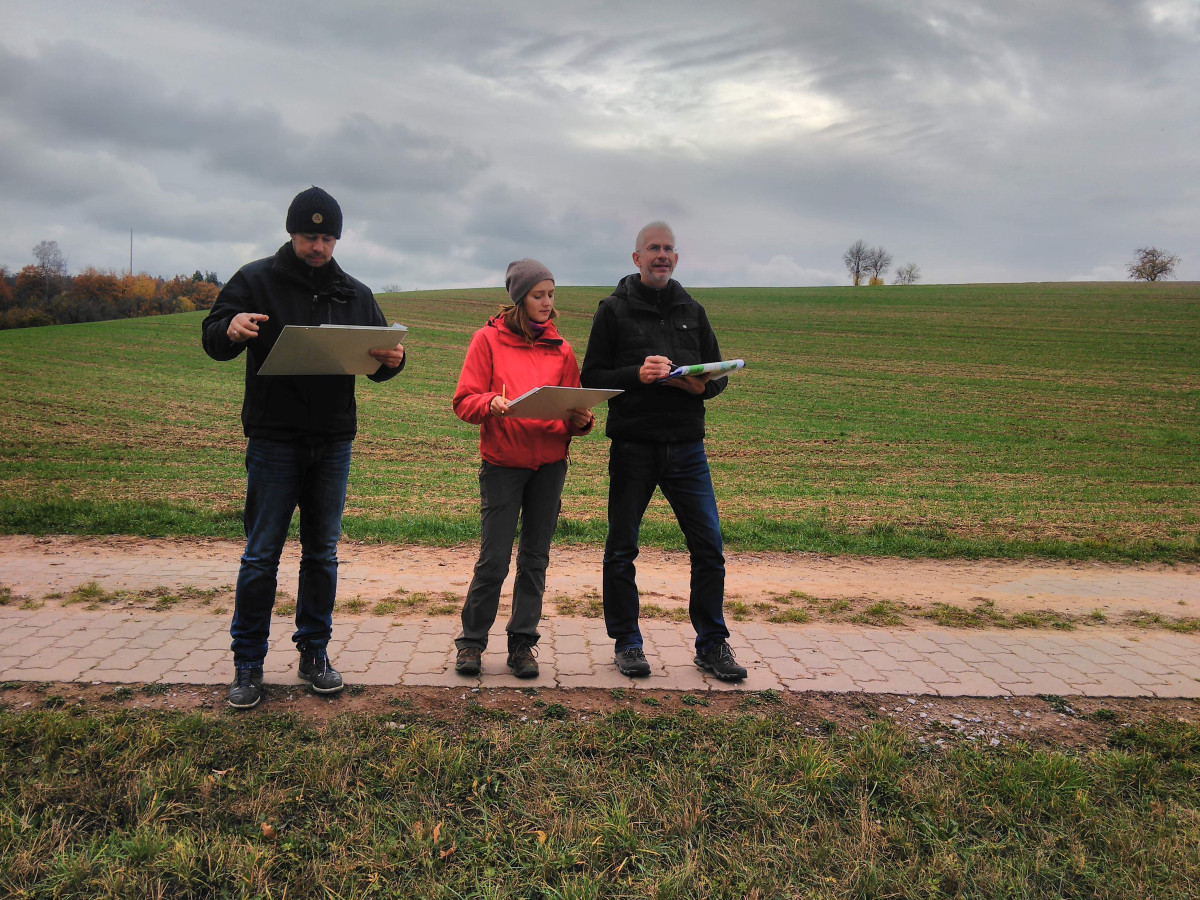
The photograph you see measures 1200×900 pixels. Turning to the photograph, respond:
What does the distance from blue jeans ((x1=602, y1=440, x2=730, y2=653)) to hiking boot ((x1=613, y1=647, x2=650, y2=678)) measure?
4 centimetres

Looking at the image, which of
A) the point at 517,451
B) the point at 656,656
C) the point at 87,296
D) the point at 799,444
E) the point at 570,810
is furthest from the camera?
the point at 87,296

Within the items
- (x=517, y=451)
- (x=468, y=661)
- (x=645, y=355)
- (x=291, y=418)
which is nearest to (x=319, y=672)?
(x=468, y=661)

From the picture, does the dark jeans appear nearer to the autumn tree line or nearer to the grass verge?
the grass verge

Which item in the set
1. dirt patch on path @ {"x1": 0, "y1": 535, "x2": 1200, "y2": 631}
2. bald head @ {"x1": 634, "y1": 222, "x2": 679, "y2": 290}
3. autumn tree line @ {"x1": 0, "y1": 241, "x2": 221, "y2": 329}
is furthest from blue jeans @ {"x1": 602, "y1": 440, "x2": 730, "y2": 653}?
autumn tree line @ {"x1": 0, "y1": 241, "x2": 221, "y2": 329}

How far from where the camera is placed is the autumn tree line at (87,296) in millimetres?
51278

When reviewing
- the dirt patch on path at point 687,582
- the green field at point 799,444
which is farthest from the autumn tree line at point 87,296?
the dirt patch on path at point 687,582

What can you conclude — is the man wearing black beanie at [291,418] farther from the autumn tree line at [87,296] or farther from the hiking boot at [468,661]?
the autumn tree line at [87,296]

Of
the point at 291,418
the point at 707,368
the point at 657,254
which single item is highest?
the point at 657,254

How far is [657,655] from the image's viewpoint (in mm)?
4609

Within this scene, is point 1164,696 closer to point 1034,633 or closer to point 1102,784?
point 1034,633

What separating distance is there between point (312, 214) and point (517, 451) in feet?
4.75

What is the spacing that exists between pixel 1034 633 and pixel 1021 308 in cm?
4946

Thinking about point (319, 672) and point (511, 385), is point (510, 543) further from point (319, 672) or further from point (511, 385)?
point (319, 672)

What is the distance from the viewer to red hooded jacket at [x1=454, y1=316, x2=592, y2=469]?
402cm
